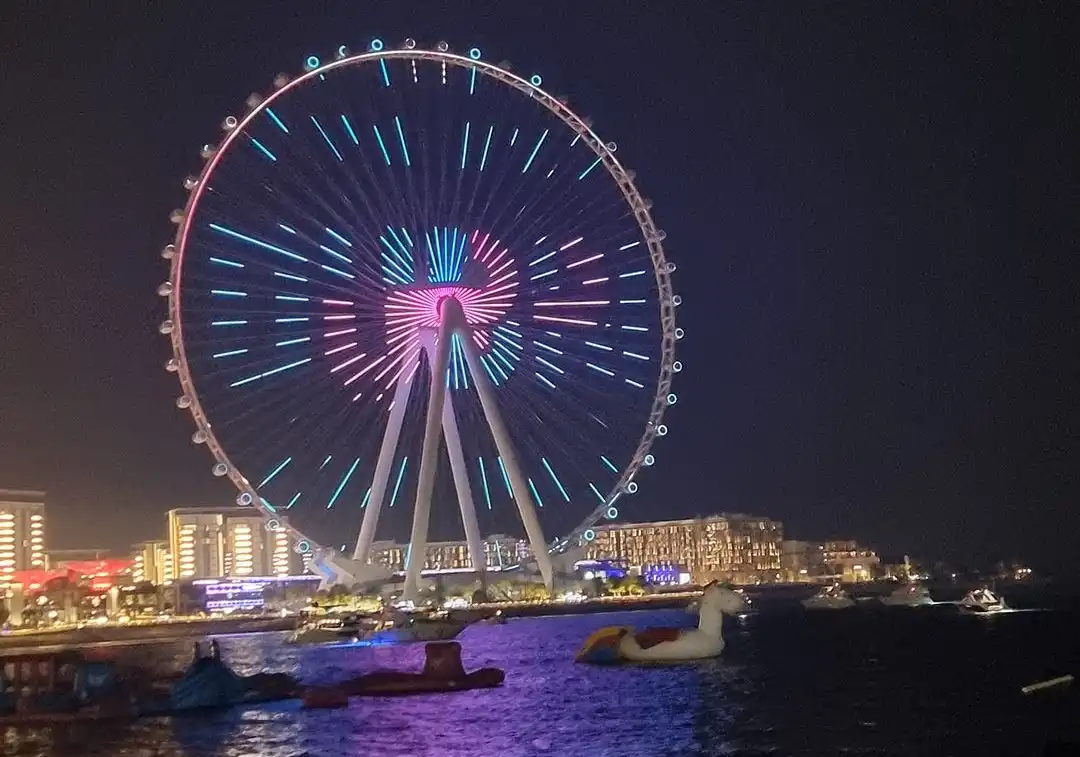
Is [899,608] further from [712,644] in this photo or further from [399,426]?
[712,644]

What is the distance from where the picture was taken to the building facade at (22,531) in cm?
12331

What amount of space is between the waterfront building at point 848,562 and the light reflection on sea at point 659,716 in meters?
117

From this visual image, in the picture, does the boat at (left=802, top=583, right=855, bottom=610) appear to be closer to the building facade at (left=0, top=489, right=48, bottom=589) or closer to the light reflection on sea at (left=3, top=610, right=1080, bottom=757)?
the light reflection on sea at (left=3, top=610, right=1080, bottom=757)

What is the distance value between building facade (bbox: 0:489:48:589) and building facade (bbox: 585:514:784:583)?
53.9 metres

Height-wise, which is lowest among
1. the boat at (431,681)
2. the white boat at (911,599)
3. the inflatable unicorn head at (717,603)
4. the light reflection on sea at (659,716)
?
the white boat at (911,599)

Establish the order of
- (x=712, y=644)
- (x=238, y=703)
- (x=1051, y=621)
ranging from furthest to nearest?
(x=1051, y=621), (x=712, y=644), (x=238, y=703)

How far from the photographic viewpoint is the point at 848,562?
160m

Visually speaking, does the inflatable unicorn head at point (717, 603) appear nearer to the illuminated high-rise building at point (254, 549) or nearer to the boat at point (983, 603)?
the boat at point (983, 603)

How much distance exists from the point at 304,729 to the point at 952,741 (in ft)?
33.8

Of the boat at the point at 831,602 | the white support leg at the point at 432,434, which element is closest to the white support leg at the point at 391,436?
the white support leg at the point at 432,434

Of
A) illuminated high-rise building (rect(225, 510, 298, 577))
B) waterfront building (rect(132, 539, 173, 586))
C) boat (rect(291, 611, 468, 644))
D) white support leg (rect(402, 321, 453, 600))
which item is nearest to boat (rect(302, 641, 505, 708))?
white support leg (rect(402, 321, 453, 600))

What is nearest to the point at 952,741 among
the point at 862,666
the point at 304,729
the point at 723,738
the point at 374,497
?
the point at 723,738

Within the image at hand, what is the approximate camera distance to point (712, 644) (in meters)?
33.1

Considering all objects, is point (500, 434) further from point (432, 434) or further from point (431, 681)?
point (431, 681)
